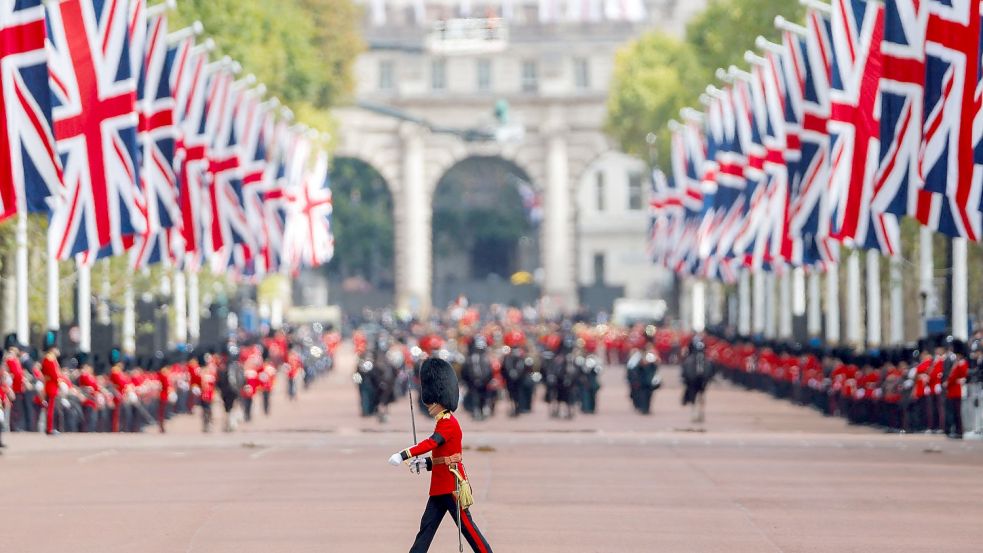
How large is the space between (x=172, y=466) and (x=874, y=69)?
12.7 metres

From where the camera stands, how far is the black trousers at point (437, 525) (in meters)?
→ 17.0

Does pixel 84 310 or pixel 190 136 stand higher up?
pixel 190 136

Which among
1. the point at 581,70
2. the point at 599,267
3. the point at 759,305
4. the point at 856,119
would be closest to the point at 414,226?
the point at 581,70

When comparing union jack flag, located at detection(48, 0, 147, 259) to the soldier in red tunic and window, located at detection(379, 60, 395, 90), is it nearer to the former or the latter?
the soldier in red tunic

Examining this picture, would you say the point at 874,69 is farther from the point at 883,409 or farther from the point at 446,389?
the point at 446,389

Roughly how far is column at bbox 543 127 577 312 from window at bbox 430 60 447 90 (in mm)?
6930

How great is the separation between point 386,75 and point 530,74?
782cm

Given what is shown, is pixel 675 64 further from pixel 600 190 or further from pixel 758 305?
pixel 600 190

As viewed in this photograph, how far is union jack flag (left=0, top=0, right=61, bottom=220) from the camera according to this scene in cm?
2969

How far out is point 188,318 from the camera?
69.2m

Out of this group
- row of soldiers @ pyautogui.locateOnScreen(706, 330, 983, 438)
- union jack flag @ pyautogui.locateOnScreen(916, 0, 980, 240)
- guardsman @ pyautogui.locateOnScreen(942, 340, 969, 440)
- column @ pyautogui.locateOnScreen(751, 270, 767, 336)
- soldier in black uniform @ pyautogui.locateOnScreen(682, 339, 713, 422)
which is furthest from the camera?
column @ pyautogui.locateOnScreen(751, 270, 767, 336)

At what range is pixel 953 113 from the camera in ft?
96.7

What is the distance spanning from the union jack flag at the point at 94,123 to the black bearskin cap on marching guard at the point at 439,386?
16.7m

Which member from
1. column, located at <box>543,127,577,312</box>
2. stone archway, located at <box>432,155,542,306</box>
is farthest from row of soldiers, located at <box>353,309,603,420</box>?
stone archway, located at <box>432,155,542,306</box>
